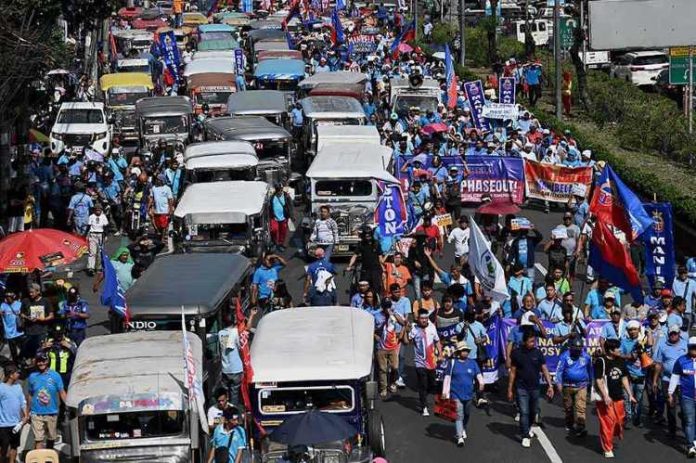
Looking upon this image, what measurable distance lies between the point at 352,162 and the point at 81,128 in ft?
44.7

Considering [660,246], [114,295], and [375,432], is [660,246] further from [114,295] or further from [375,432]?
[114,295]

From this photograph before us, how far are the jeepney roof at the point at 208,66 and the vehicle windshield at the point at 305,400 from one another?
32436mm

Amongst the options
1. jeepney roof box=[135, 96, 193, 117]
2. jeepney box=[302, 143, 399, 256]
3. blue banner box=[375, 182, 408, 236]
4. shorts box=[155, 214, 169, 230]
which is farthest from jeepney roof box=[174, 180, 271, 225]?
jeepney roof box=[135, 96, 193, 117]

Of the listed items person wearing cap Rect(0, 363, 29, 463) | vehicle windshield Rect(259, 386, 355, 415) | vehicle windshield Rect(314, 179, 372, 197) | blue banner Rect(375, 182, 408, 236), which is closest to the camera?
vehicle windshield Rect(259, 386, 355, 415)

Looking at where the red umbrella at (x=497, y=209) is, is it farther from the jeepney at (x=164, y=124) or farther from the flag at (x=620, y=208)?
the jeepney at (x=164, y=124)

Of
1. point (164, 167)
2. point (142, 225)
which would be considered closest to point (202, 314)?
point (142, 225)

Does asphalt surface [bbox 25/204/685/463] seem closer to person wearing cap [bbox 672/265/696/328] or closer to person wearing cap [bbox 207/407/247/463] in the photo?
person wearing cap [bbox 207/407/247/463]

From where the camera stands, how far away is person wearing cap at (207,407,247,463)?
17844mm

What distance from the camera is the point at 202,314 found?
21.2 meters

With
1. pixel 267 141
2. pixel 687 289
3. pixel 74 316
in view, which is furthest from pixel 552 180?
pixel 74 316

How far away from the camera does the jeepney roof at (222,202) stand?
90.2 feet

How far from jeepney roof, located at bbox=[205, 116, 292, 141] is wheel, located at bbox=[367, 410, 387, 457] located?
18.0 meters

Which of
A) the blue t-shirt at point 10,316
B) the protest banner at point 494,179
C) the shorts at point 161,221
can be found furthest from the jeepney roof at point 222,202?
the protest banner at point 494,179

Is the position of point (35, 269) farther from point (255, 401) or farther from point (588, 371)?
point (588, 371)
